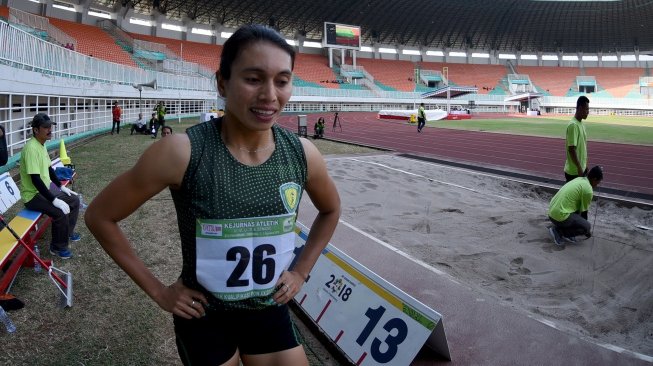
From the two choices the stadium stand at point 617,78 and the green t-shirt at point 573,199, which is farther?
the stadium stand at point 617,78

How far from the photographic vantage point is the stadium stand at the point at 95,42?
111 ft

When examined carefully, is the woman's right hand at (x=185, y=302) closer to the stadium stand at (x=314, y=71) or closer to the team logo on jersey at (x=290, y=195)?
the team logo on jersey at (x=290, y=195)

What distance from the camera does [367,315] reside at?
3.28 m

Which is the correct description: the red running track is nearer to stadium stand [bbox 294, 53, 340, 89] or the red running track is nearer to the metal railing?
the metal railing

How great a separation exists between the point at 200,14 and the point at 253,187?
57.1 m

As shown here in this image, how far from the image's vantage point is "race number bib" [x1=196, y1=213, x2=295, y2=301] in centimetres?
161

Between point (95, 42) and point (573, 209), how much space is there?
129ft

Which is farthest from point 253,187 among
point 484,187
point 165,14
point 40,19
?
point 165,14

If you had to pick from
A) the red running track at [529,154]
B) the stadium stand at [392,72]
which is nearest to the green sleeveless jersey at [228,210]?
the red running track at [529,154]

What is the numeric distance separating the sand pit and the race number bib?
3014mm

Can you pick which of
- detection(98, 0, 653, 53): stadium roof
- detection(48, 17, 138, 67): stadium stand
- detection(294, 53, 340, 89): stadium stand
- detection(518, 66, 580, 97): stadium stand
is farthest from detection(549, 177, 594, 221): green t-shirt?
detection(518, 66, 580, 97): stadium stand

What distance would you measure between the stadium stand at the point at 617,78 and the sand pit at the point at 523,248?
233 feet

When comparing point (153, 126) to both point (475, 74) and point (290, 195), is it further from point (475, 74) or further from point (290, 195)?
point (475, 74)

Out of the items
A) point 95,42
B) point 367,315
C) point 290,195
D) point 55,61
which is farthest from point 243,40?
point 95,42
